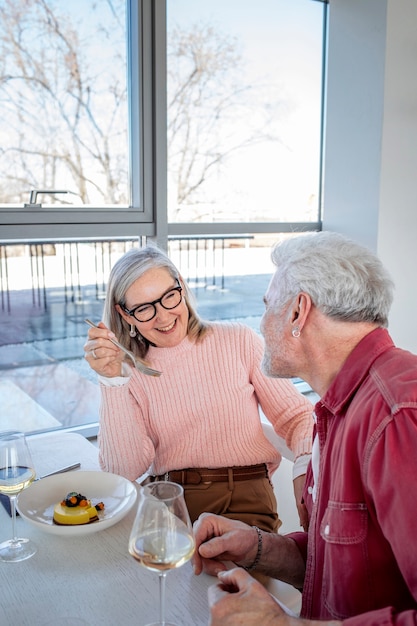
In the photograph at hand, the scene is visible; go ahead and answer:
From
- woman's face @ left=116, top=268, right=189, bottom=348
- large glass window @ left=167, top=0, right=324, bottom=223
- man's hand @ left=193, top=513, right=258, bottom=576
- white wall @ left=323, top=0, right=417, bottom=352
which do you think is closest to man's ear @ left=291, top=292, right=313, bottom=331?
man's hand @ left=193, top=513, right=258, bottom=576

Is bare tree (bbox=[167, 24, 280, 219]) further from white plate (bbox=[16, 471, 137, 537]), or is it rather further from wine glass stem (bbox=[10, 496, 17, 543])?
wine glass stem (bbox=[10, 496, 17, 543])

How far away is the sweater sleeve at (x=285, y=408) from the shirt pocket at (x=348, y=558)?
0.71 metres

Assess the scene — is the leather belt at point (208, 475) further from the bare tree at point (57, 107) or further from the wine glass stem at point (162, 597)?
the bare tree at point (57, 107)

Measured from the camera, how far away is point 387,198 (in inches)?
112

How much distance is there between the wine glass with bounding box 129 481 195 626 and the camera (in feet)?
2.78

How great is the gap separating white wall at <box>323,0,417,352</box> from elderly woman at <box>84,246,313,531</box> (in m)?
1.39

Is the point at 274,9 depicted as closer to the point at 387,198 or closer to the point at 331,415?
the point at 387,198

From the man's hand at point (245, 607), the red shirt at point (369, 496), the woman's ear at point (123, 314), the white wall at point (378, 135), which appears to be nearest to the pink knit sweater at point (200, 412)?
the woman's ear at point (123, 314)

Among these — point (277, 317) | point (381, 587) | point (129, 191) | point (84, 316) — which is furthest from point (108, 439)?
point (129, 191)

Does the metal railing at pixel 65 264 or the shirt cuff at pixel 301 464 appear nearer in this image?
the shirt cuff at pixel 301 464

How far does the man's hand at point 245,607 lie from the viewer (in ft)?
2.82

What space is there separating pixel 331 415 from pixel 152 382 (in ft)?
2.39

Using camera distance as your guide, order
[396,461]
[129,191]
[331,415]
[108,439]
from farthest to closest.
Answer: [129,191], [108,439], [331,415], [396,461]

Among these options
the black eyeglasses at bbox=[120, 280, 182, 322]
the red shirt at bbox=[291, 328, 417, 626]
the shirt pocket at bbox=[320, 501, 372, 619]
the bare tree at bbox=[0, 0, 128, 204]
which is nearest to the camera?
the red shirt at bbox=[291, 328, 417, 626]
